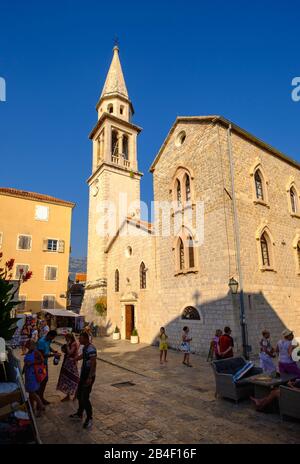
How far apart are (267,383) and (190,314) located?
764 cm

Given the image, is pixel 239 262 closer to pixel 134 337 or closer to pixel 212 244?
pixel 212 244

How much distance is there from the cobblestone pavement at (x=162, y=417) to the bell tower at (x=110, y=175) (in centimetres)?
1434

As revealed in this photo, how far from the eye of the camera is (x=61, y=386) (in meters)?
6.95

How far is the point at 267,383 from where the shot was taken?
5.84 meters

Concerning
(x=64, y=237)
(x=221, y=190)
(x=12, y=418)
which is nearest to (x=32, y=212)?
(x=64, y=237)

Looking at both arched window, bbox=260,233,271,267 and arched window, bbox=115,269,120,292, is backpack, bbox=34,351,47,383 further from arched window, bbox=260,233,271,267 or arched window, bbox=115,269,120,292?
arched window, bbox=115,269,120,292

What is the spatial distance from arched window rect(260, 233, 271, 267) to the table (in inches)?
320

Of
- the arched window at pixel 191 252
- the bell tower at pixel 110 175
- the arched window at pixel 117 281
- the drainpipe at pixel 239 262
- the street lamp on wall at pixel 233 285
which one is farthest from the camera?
the bell tower at pixel 110 175

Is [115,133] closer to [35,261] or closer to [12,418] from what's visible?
[35,261]

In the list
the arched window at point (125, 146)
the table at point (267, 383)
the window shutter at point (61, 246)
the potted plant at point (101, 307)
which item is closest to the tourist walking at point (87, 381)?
the table at point (267, 383)

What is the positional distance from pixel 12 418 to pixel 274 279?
12527mm

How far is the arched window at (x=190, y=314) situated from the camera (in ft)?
42.9

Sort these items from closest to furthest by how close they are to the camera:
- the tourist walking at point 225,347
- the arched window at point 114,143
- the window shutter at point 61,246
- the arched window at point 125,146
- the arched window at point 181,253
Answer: the tourist walking at point 225,347 → the arched window at point 181,253 → the window shutter at point 61,246 → the arched window at point 114,143 → the arched window at point 125,146

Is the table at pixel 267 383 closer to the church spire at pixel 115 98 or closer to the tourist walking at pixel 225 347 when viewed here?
the tourist walking at pixel 225 347
